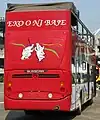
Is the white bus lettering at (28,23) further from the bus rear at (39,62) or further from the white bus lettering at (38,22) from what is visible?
the white bus lettering at (38,22)

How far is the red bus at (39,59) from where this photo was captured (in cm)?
1436

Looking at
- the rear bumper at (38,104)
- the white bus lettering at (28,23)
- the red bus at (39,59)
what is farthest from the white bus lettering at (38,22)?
the rear bumper at (38,104)

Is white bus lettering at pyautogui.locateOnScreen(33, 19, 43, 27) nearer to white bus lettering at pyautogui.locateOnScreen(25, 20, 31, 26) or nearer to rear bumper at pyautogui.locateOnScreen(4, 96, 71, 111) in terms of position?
white bus lettering at pyautogui.locateOnScreen(25, 20, 31, 26)

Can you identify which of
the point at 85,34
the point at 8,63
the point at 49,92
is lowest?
the point at 49,92

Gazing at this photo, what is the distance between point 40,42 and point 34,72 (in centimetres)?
103

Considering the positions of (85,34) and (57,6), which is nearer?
(57,6)

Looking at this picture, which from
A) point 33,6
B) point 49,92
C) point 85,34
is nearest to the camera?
point 49,92

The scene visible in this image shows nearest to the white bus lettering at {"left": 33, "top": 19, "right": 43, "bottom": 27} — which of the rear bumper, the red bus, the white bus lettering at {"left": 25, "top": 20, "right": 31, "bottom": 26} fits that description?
the red bus

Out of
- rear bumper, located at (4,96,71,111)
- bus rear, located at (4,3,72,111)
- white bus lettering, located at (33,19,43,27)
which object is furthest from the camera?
white bus lettering, located at (33,19,43,27)

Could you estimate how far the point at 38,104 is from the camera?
1431 centimetres

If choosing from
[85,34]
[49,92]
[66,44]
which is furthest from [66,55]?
[85,34]

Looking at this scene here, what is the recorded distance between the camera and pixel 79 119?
1611cm

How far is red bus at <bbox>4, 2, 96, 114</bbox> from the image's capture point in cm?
1436

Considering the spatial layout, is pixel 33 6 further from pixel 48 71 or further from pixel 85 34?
pixel 85 34
